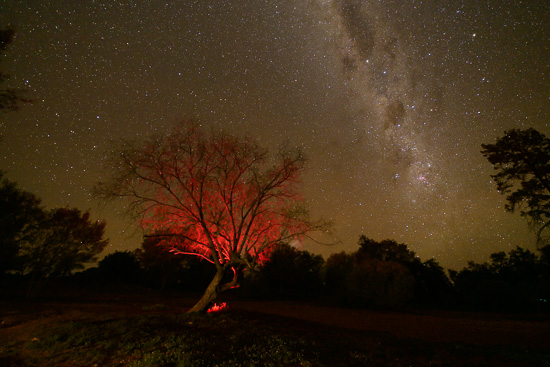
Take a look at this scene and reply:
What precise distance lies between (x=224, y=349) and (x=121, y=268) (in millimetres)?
55471

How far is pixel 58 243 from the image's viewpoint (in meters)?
25.1

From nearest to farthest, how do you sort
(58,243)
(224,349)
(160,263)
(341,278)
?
(224,349), (58,243), (160,263), (341,278)

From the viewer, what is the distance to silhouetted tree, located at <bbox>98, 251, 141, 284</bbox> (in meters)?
54.4

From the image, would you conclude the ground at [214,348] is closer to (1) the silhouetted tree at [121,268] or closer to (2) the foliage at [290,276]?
(2) the foliage at [290,276]

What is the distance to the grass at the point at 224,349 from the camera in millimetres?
7582

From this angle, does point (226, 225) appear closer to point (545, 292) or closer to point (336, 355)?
point (336, 355)

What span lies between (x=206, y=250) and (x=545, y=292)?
45282mm

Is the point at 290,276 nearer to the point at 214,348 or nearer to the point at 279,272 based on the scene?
the point at 279,272

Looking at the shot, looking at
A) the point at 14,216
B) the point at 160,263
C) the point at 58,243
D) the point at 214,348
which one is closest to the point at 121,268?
the point at 160,263

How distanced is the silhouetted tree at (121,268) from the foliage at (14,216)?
3293cm

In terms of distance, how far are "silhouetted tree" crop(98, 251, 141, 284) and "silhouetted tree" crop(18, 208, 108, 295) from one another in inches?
1166

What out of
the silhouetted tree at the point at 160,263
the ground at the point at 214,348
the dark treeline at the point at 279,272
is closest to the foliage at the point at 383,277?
the dark treeline at the point at 279,272

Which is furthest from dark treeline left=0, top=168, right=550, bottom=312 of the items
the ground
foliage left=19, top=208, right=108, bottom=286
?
the ground

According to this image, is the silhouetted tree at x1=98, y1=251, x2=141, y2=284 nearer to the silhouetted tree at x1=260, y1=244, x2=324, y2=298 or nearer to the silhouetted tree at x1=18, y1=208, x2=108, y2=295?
the silhouetted tree at x1=260, y1=244, x2=324, y2=298
